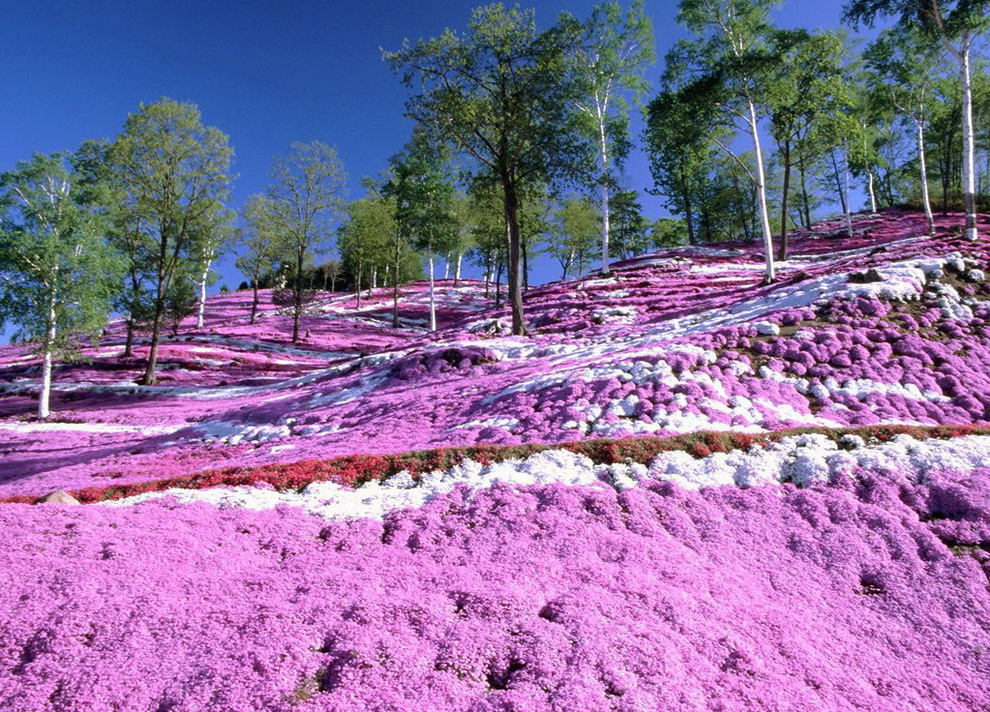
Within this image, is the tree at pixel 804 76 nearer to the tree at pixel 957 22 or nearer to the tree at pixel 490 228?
the tree at pixel 957 22

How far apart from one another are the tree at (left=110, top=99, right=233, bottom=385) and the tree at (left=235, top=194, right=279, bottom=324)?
41.9 ft

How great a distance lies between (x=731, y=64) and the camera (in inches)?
1102

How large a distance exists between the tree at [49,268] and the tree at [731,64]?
105ft

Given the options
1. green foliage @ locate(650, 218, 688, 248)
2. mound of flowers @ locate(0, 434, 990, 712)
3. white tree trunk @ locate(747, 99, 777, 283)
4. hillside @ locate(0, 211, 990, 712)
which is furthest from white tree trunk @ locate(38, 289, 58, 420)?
green foliage @ locate(650, 218, 688, 248)

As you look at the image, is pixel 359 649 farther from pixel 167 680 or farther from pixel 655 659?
pixel 655 659

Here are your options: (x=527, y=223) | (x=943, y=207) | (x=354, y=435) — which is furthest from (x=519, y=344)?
(x=943, y=207)

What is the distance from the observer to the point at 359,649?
5.39 meters

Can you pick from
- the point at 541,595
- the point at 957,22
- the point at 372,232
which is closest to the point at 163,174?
the point at 372,232

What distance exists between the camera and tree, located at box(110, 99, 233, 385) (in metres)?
30.2

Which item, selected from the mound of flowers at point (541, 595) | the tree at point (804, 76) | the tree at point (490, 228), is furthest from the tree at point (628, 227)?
the mound of flowers at point (541, 595)

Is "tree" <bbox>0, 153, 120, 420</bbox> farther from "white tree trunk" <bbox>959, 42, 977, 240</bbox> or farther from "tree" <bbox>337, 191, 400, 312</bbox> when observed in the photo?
"white tree trunk" <bbox>959, 42, 977, 240</bbox>

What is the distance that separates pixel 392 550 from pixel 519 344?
54.7ft

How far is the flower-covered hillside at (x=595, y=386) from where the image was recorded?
13.3 m

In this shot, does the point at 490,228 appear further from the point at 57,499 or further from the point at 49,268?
the point at 57,499
